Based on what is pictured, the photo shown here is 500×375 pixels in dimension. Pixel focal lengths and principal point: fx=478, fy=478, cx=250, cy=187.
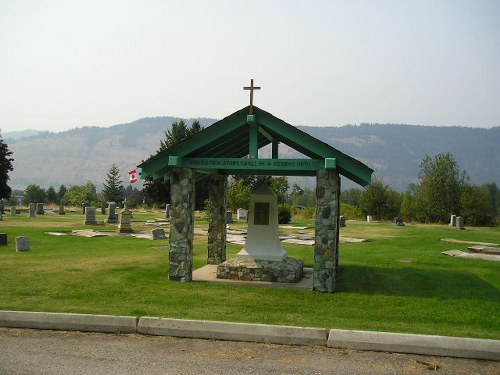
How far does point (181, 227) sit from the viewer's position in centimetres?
1309

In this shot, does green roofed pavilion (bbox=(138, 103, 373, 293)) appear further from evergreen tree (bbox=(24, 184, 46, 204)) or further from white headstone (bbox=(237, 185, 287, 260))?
evergreen tree (bbox=(24, 184, 46, 204))

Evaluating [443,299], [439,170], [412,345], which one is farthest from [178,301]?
[439,170]

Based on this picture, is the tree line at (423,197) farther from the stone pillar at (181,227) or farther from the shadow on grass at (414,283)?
the stone pillar at (181,227)

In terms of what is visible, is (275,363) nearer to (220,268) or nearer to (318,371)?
(318,371)

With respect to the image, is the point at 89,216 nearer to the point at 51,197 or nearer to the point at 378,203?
the point at 378,203

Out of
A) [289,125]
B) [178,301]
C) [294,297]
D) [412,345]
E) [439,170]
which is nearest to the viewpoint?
[412,345]

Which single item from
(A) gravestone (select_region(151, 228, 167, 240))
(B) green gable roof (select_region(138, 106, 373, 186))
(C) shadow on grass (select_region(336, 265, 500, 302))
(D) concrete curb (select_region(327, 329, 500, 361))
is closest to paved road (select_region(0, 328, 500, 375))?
(D) concrete curb (select_region(327, 329, 500, 361))

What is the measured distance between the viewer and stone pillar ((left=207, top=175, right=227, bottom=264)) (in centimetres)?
1664

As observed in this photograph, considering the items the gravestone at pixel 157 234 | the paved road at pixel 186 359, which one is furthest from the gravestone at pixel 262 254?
the gravestone at pixel 157 234

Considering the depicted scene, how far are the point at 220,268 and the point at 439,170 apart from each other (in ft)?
180

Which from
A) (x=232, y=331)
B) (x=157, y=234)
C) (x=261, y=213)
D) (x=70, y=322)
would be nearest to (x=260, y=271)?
(x=261, y=213)

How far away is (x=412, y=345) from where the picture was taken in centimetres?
738

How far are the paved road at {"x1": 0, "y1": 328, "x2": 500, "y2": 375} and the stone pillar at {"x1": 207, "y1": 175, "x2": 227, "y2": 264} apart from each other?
8701 mm

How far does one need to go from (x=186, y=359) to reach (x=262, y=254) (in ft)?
23.3
